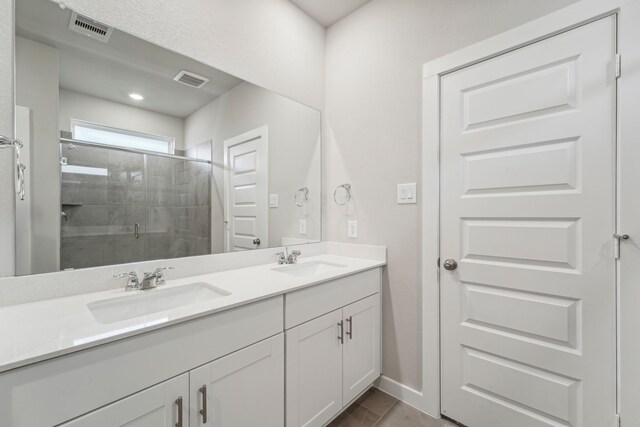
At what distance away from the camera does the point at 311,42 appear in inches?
84.1

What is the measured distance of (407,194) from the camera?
5.74ft

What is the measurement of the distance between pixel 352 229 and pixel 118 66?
5.38 feet

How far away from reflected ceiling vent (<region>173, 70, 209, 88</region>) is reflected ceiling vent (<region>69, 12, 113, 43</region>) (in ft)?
1.01

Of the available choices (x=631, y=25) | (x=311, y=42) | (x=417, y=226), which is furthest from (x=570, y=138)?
(x=311, y=42)

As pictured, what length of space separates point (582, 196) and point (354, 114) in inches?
55.4

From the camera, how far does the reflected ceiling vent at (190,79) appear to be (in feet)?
4.78

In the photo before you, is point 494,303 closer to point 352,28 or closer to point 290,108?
point 290,108

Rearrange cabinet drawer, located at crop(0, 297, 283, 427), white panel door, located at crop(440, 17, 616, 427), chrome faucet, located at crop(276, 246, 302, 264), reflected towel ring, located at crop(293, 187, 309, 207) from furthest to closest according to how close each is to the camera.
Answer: reflected towel ring, located at crop(293, 187, 309, 207)
chrome faucet, located at crop(276, 246, 302, 264)
white panel door, located at crop(440, 17, 616, 427)
cabinet drawer, located at crop(0, 297, 283, 427)

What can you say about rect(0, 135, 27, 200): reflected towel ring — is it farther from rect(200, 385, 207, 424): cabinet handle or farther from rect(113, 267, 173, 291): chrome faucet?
rect(200, 385, 207, 424): cabinet handle

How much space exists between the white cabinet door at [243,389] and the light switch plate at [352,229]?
3.33 feet

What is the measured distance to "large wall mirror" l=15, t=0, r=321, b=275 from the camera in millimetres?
1074

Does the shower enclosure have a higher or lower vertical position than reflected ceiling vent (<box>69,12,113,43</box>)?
lower

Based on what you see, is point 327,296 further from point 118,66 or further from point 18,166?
point 118,66

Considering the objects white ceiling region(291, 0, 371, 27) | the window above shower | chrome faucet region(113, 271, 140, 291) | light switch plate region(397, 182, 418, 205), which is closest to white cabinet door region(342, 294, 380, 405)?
light switch plate region(397, 182, 418, 205)
